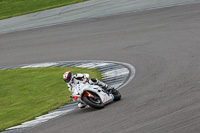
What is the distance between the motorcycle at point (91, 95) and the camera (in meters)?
11.0

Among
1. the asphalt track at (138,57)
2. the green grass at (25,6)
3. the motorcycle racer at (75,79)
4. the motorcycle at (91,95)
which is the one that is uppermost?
the green grass at (25,6)

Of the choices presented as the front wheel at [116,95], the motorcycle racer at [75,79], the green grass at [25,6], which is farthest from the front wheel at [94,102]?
the green grass at [25,6]

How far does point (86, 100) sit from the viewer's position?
10.9m

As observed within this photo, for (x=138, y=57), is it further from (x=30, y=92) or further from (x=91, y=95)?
(x=91, y=95)

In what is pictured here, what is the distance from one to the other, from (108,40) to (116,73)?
5.09 meters

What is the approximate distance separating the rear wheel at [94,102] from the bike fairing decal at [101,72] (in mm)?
956

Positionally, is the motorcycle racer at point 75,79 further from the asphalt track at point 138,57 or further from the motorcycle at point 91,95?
the asphalt track at point 138,57

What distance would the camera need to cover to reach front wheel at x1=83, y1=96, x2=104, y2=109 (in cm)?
1092

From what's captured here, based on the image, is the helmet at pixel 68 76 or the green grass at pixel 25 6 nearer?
the helmet at pixel 68 76

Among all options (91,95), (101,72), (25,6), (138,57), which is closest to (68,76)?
(91,95)

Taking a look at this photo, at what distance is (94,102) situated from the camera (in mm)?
11086

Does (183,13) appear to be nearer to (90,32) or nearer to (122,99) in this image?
(90,32)

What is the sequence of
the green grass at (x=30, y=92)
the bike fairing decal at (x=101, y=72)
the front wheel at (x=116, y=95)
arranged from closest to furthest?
1. the bike fairing decal at (x=101, y=72)
2. the front wheel at (x=116, y=95)
3. the green grass at (x=30, y=92)

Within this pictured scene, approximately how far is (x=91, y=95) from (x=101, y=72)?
4.70m
